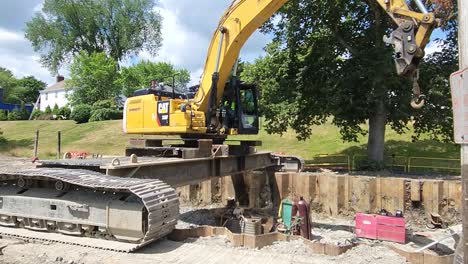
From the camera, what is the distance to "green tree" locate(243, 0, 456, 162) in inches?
608

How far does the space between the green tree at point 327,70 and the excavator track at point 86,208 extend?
11190mm

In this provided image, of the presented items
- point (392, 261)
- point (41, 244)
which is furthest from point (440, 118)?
point (41, 244)

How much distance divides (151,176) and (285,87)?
10759mm

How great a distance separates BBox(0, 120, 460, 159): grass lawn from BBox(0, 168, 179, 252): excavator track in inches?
681

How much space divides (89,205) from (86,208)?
5 centimetres

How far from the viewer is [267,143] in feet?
86.4

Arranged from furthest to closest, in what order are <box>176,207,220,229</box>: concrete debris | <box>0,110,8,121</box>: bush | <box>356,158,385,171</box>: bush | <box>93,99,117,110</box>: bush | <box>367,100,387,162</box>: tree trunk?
1. <box>0,110,8,121</box>: bush
2. <box>93,99,117,110</box>: bush
3. <box>356,158,385,171</box>: bush
4. <box>367,100,387,162</box>: tree trunk
5. <box>176,207,220,229</box>: concrete debris

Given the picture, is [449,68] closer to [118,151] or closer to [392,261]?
[392,261]

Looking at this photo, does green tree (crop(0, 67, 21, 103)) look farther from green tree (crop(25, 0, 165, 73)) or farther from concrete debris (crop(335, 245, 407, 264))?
concrete debris (crop(335, 245, 407, 264))

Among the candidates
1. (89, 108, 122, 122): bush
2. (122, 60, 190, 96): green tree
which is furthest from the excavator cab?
(122, 60, 190, 96): green tree

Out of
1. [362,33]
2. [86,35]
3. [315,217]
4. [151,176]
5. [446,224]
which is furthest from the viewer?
[86,35]

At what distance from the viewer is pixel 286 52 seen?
16984 millimetres

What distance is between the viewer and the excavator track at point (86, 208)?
5.04m

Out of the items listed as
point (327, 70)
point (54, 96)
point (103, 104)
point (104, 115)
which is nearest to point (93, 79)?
point (103, 104)
